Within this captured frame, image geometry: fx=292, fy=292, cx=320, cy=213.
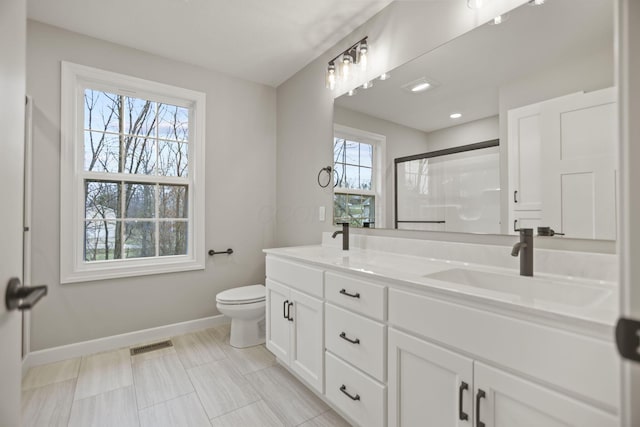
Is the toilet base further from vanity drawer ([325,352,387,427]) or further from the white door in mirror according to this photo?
the white door in mirror

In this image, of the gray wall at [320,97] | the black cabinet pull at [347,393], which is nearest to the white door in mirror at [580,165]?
the gray wall at [320,97]

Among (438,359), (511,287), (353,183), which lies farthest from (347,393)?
(353,183)

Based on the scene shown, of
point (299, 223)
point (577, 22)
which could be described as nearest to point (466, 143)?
point (577, 22)

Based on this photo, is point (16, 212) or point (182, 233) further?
point (182, 233)

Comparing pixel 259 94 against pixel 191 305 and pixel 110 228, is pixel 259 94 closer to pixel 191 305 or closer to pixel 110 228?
pixel 110 228

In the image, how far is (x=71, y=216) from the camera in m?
2.27

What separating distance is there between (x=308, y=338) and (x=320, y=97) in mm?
1990

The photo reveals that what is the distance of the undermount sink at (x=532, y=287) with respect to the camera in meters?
1.05

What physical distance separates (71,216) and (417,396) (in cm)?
266

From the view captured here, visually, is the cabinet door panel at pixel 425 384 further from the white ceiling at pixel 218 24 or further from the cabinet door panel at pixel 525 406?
the white ceiling at pixel 218 24

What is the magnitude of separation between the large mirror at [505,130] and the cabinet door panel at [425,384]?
75 centimetres

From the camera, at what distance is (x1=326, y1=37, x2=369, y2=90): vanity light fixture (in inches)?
83.2

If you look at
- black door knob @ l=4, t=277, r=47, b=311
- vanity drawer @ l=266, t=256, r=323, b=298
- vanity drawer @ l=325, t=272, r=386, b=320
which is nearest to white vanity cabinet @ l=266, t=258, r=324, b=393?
vanity drawer @ l=266, t=256, r=323, b=298

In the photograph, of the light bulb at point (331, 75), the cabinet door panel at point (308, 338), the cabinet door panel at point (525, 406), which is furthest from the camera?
the light bulb at point (331, 75)
